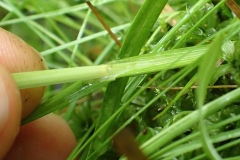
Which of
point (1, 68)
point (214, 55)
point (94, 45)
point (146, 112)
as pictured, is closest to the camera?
point (214, 55)

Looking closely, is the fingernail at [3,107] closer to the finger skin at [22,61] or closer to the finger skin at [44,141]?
the finger skin at [22,61]

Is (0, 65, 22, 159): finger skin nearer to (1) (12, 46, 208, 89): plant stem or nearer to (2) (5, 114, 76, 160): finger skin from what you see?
(1) (12, 46, 208, 89): plant stem

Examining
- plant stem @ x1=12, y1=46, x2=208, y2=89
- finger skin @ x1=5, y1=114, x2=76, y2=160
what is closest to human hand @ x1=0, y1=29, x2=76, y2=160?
finger skin @ x1=5, y1=114, x2=76, y2=160

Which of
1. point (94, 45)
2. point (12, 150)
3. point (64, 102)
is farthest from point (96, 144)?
point (94, 45)

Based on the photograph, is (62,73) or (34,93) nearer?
(62,73)

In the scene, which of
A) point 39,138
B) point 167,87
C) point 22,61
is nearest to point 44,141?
point 39,138

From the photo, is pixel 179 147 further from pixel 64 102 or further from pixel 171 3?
pixel 171 3
